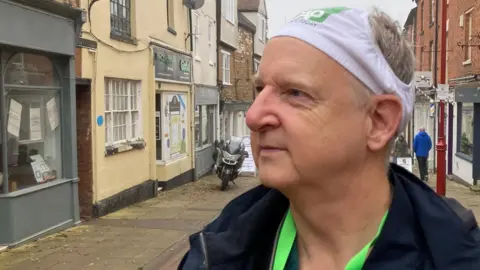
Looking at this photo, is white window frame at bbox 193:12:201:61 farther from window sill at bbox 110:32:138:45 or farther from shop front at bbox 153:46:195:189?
window sill at bbox 110:32:138:45

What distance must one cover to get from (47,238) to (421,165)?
41.2ft

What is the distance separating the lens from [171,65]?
1585 centimetres

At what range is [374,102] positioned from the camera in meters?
1.52

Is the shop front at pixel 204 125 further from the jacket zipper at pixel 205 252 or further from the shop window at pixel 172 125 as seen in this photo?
the jacket zipper at pixel 205 252

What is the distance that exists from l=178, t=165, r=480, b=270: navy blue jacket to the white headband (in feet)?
0.69

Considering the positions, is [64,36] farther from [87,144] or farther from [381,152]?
[381,152]

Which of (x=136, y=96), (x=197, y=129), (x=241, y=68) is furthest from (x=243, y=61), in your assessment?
(x=136, y=96)

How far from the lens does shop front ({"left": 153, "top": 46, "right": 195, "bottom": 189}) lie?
15.3m

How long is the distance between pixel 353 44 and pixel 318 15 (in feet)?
0.46

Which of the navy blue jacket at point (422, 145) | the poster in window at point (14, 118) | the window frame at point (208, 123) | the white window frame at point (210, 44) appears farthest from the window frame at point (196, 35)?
the poster in window at point (14, 118)

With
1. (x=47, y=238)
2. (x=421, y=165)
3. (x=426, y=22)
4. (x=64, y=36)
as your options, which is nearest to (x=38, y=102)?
(x=64, y=36)

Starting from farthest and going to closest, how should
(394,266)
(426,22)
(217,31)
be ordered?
(426,22) < (217,31) < (394,266)

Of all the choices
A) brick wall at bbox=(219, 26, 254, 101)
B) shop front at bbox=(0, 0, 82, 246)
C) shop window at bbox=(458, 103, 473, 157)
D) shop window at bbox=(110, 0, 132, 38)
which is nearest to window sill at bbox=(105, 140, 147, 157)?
shop front at bbox=(0, 0, 82, 246)

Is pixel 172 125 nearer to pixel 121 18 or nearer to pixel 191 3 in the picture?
pixel 191 3
